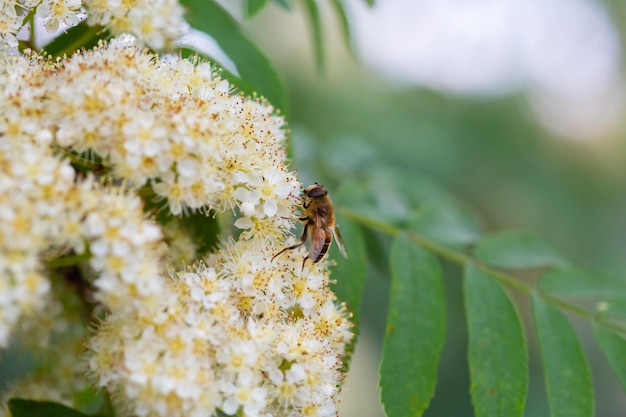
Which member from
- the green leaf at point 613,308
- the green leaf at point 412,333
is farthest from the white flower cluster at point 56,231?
the green leaf at point 613,308

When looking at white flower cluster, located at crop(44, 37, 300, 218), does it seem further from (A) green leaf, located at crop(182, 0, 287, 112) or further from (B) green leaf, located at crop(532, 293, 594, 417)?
(B) green leaf, located at crop(532, 293, 594, 417)

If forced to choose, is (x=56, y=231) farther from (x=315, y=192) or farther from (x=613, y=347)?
(x=613, y=347)

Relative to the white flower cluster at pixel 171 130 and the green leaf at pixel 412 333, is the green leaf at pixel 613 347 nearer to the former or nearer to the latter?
the green leaf at pixel 412 333

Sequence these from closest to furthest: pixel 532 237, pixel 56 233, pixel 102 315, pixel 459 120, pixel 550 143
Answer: pixel 56 233
pixel 102 315
pixel 532 237
pixel 459 120
pixel 550 143

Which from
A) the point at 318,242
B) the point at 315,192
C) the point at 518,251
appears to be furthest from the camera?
the point at 518,251

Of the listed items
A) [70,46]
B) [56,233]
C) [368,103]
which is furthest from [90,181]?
[368,103]

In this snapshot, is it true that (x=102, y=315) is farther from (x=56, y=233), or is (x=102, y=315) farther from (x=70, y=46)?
(x=70, y=46)

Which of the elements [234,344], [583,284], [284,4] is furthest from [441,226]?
[234,344]
